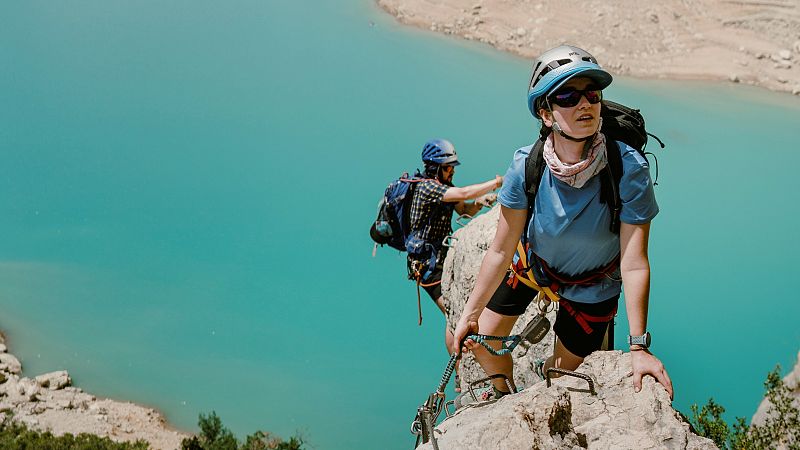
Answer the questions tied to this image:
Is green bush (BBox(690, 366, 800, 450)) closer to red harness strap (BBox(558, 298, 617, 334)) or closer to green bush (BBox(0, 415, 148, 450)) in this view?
red harness strap (BBox(558, 298, 617, 334))

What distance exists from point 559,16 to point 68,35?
43.7ft

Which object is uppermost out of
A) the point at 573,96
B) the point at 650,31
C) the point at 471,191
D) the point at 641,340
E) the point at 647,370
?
the point at 650,31

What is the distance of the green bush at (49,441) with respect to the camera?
11.8 m

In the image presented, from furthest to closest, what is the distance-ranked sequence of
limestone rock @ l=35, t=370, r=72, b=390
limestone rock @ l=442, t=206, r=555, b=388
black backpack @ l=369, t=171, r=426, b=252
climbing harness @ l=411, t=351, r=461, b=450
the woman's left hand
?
limestone rock @ l=35, t=370, r=72, b=390
black backpack @ l=369, t=171, r=426, b=252
limestone rock @ l=442, t=206, r=555, b=388
climbing harness @ l=411, t=351, r=461, b=450
the woman's left hand

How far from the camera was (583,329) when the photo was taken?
3.61 m

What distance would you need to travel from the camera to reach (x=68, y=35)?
21.6 meters

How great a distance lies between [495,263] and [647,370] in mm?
795

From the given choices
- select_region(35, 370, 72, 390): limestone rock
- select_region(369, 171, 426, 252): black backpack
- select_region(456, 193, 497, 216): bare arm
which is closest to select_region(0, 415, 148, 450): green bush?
select_region(35, 370, 72, 390): limestone rock

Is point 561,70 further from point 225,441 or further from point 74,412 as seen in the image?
point 74,412

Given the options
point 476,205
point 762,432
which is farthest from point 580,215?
point 762,432

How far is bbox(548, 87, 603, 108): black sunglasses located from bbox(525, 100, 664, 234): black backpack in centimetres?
18

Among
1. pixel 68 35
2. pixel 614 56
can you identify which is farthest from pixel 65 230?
pixel 614 56

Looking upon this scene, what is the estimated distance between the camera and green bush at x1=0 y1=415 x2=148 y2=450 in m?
11.8

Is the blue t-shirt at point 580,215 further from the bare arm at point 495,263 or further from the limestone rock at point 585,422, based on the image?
the limestone rock at point 585,422
